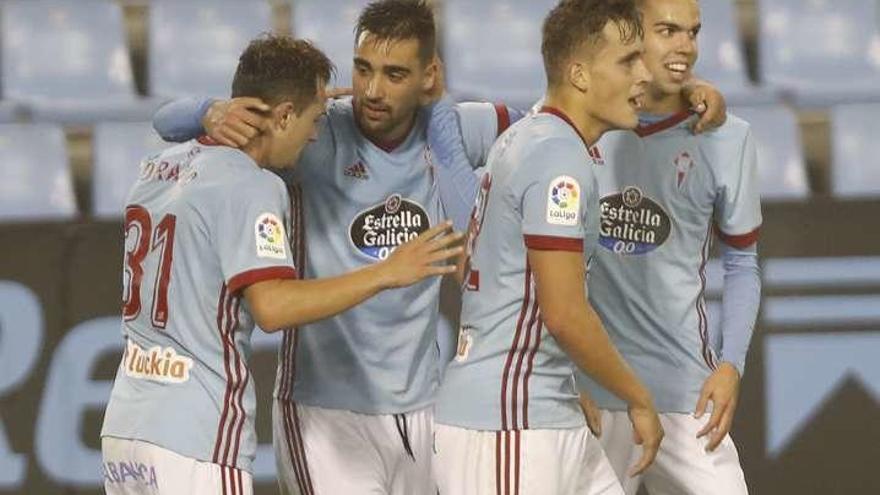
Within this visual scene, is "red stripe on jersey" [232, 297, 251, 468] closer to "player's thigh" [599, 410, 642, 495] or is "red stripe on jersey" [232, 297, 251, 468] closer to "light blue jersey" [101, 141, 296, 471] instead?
"light blue jersey" [101, 141, 296, 471]

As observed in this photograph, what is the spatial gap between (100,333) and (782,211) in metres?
2.46

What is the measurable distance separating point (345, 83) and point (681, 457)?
11.2 ft

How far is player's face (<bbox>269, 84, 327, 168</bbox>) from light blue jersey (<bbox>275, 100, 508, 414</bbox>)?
45cm

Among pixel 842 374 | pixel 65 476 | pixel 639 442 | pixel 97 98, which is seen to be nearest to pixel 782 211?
pixel 842 374

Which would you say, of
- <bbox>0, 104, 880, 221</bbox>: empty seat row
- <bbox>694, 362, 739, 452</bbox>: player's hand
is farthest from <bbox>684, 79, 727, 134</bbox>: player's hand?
<bbox>0, 104, 880, 221</bbox>: empty seat row

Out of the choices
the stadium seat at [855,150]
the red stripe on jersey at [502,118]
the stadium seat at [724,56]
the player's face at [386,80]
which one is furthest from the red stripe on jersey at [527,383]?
the stadium seat at [724,56]

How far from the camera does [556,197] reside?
3910mm

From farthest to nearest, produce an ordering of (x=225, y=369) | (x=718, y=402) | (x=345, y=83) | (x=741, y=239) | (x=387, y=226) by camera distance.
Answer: (x=345, y=83), (x=741, y=239), (x=387, y=226), (x=718, y=402), (x=225, y=369)

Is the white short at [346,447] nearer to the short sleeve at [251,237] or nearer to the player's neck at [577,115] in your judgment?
the short sleeve at [251,237]

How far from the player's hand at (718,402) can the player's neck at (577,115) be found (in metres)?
0.90

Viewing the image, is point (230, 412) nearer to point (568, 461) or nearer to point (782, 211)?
point (568, 461)

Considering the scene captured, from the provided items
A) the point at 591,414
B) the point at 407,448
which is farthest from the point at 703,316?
the point at 407,448

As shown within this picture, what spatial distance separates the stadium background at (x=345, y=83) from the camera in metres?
6.25

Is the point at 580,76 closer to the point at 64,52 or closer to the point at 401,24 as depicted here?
the point at 401,24
